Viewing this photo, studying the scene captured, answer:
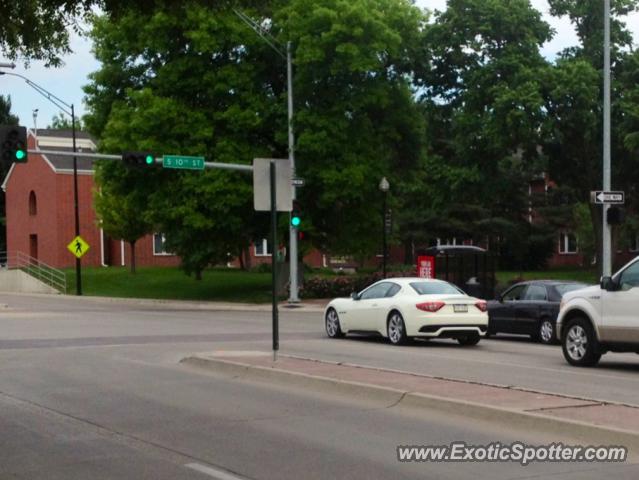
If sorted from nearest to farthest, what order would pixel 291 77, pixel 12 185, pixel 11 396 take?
pixel 11 396 → pixel 291 77 → pixel 12 185

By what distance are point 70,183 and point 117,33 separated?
97.5ft

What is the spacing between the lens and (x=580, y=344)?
15125 mm

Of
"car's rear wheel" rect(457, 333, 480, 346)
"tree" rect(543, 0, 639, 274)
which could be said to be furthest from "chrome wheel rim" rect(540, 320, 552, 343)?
"tree" rect(543, 0, 639, 274)

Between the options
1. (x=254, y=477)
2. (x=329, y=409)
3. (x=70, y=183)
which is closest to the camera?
(x=254, y=477)

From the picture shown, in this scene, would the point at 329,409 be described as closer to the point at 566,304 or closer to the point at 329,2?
the point at 566,304

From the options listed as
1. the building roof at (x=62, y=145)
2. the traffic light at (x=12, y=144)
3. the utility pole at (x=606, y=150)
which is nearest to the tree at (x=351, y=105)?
the utility pole at (x=606, y=150)

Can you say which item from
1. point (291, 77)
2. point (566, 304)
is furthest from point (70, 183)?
point (566, 304)

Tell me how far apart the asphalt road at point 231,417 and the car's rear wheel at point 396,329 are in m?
0.37

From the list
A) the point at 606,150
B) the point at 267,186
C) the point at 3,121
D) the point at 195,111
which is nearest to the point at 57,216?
the point at 3,121

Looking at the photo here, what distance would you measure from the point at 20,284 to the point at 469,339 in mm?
45588

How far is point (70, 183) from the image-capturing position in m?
67.4

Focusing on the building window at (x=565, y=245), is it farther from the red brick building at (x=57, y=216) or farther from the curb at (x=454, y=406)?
the curb at (x=454, y=406)

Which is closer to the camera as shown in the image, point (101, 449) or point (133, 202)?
point (101, 449)

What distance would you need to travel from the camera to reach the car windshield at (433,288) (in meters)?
19.3
